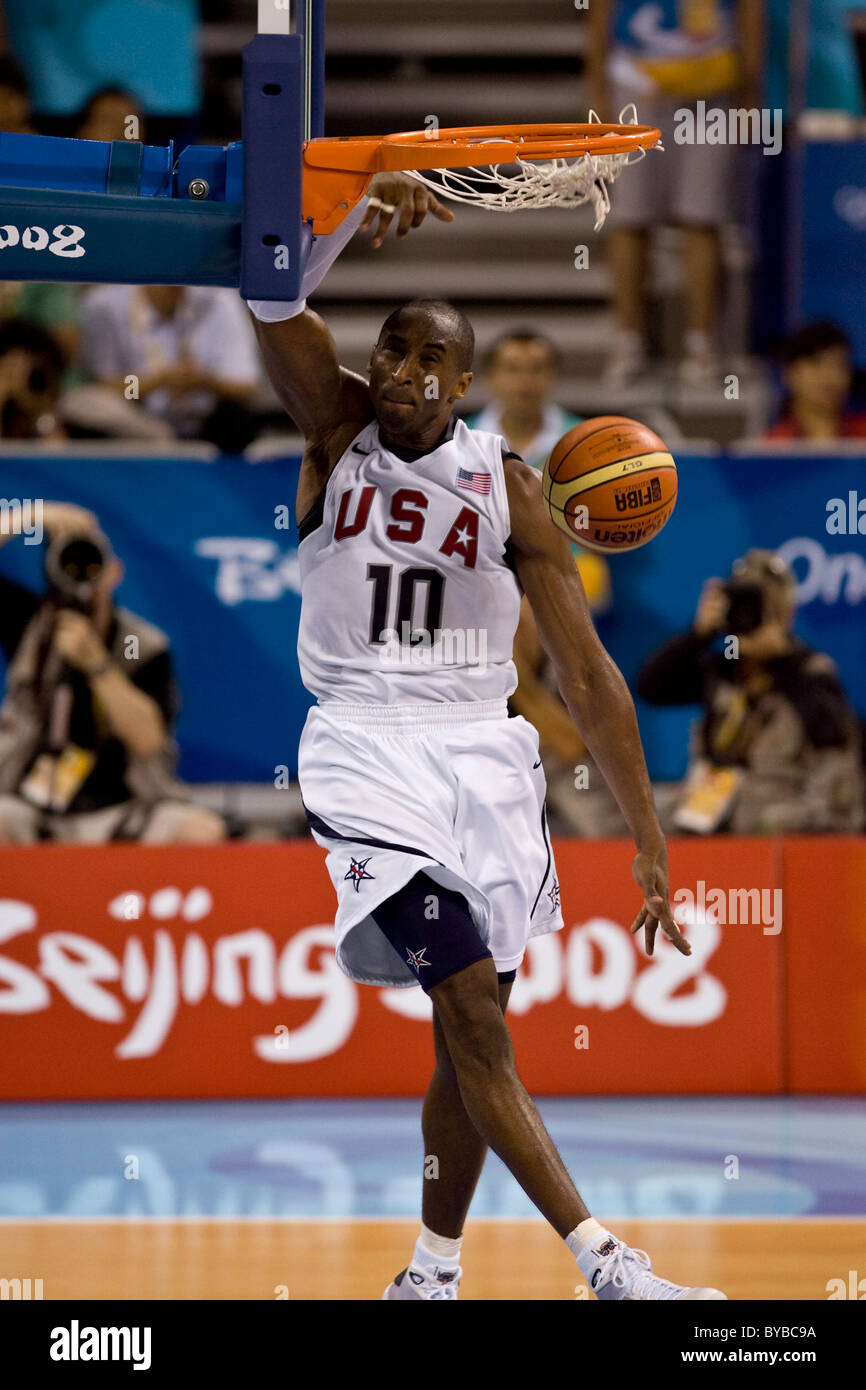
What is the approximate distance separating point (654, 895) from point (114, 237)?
6.78ft

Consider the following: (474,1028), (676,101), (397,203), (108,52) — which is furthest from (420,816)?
(108,52)

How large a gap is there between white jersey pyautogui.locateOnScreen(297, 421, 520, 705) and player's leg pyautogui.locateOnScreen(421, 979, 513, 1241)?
0.87 m

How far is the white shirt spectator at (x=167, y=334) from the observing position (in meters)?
9.84

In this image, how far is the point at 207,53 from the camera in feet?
39.5

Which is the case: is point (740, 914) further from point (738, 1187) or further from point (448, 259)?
point (448, 259)

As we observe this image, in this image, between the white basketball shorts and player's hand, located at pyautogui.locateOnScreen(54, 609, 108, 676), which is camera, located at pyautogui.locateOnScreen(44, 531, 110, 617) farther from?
the white basketball shorts

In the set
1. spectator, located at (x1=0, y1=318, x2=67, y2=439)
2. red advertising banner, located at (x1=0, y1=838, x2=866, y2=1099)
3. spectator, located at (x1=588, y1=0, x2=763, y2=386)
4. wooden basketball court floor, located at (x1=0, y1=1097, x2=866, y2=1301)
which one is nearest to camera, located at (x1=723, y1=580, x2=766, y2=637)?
red advertising banner, located at (x1=0, y1=838, x2=866, y2=1099)

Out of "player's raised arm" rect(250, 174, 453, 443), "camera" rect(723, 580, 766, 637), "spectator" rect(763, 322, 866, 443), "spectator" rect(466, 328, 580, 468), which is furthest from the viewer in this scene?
"spectator" rect(763, 322, 866, 443)

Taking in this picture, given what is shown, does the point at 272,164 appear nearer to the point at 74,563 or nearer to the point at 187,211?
the point at 187,211

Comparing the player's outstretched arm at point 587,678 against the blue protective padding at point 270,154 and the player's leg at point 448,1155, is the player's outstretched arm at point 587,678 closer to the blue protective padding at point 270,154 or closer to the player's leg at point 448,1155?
the player's leg at point 448,1155

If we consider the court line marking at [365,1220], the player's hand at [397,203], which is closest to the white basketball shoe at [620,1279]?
the court line marking at [365,1220]

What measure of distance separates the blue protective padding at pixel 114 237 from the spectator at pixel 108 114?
6.13 m

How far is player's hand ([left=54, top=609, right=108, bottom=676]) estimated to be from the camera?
7.92 m

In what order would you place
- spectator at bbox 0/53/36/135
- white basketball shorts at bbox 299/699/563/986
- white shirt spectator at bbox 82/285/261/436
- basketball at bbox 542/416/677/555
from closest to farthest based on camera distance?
white basketball shorts at bbox 299/699/563/986, basketball at bbox 542/416/677/555, white shirt spectator at bbox 82/285/261/436, spectator at bbox 0/53/36/135
